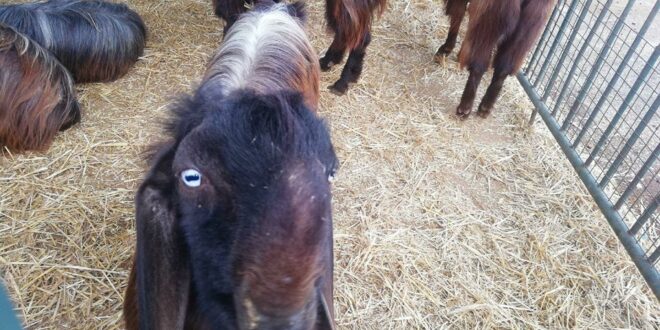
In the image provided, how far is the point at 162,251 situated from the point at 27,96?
2.52 meters

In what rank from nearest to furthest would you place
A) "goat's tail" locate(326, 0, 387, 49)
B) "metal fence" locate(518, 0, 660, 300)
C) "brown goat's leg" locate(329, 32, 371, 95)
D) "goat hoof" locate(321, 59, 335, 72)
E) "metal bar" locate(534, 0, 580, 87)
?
"metal fence" locate(518, 0, 660, 300) < "goat's tail" locate(326, 0, 387, 49) < "metal bar" locate(534, 0, 580, 87) < "brown goat's leg" locate(329, 32, 371, 95) < "goat hoof" locate(321, 59, 335, 72)

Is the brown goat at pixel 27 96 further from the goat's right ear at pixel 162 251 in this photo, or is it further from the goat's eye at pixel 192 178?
the goat's eye at pixel 192 178

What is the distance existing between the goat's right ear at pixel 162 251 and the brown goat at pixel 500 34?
8.74 ft

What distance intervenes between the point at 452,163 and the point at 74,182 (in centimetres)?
265

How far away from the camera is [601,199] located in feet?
11.2

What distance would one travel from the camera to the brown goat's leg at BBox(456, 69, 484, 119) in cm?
391

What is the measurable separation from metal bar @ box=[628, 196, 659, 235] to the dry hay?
Result: 0.84ft

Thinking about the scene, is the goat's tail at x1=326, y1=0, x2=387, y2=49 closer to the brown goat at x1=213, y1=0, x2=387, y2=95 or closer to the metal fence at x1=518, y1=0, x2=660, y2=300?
the brown goat at x1=213, y1=0, x2=387, y2=95

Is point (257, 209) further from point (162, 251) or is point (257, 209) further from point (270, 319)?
point (162, 251)

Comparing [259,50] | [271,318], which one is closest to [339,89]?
[259,50]

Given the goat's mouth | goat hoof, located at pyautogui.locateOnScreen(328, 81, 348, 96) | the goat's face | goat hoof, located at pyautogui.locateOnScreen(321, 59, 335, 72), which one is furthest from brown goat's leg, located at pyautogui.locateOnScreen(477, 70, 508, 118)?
the goat's mouth

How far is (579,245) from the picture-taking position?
132 inches

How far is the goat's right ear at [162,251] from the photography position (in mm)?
1577

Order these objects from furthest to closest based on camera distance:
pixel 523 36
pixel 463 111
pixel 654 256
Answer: pixel 463 111 → pixel 523 36 → pixel 654 256
